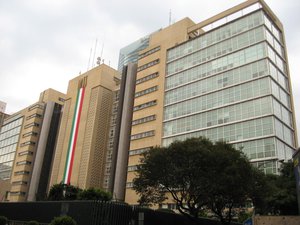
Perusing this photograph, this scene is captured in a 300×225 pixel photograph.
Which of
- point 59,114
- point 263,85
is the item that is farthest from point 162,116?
point 59,114

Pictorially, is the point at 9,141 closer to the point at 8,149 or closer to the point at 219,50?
the point at 8,149

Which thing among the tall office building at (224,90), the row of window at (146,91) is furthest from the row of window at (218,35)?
the row of window at (146,91)

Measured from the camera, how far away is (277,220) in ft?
107

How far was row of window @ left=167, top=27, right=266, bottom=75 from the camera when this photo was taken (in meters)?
66.8

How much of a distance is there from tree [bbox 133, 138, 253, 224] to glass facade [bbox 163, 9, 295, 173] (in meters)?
21.6

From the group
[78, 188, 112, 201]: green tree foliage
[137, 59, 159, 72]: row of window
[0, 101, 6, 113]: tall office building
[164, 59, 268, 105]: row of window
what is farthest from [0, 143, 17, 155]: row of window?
[78, 188, 112, 201]: green tree foliage

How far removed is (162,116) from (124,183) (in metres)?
19.6

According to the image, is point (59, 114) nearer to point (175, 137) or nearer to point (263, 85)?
point (175, 137)

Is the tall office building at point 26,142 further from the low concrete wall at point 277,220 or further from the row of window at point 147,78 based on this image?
the low concrete wall at point 277,220

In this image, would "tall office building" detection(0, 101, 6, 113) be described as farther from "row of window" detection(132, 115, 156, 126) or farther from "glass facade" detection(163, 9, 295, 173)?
"glass facade" detection(163, 9, 295, 173)

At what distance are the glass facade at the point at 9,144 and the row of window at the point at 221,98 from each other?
75246 millimetres

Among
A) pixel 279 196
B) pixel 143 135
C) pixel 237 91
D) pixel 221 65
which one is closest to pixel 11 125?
pixel 143 135

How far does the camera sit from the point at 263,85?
62031 millimetres

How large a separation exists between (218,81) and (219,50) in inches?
287
